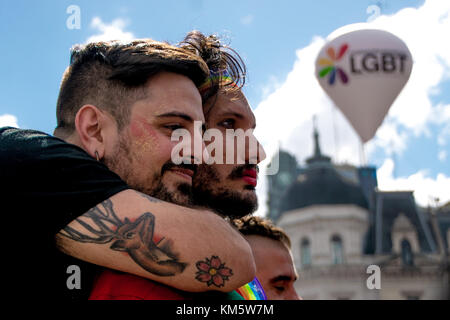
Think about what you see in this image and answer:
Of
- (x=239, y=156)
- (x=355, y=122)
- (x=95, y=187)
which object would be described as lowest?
(x=95, y=187)

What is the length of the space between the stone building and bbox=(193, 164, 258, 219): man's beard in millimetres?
41152

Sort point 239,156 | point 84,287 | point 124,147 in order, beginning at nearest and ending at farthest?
1. point 84,287
2. point 124,147
3. point 239,156

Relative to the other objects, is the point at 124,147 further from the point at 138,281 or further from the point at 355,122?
the point at 355,122

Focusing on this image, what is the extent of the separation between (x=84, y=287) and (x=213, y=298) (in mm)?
497

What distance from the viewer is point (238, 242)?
2.12 meters

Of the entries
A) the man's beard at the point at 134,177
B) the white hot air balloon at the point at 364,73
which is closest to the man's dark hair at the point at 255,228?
the man's beard at the point at 134,177

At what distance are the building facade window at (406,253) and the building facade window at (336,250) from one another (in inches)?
203

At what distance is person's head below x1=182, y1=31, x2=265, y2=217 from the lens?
3.35 metres

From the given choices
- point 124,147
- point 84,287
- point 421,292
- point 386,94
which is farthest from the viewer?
point 421,292

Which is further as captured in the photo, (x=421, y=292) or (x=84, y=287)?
(x=421, y=292)

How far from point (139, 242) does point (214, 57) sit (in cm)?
198

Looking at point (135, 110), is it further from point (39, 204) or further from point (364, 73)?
point (364, 73)

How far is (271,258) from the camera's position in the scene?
15.6 feet
